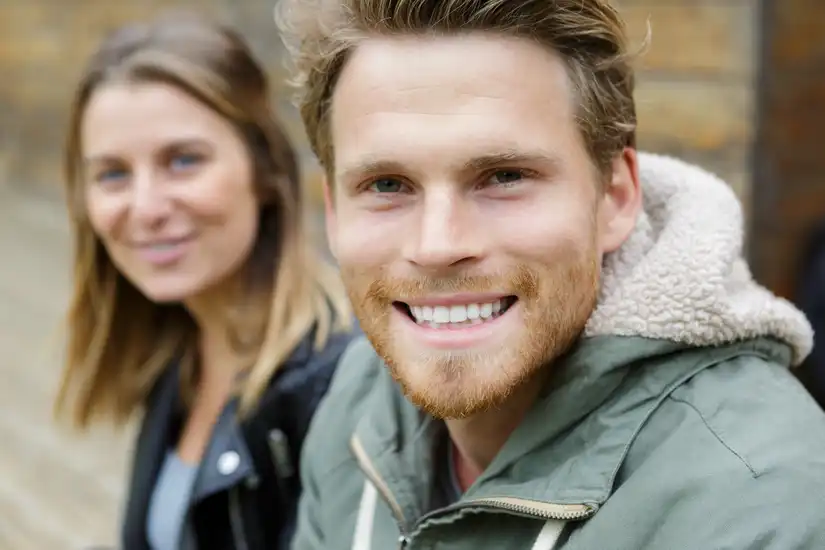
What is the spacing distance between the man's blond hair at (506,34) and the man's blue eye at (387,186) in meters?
0.16

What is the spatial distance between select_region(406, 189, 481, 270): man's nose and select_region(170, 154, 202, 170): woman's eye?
1166 millimetres

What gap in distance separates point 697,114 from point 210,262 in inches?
75.5

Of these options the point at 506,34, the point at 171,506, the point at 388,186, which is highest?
the point at 506,34

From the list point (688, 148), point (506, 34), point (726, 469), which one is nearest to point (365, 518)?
point (726, 469)

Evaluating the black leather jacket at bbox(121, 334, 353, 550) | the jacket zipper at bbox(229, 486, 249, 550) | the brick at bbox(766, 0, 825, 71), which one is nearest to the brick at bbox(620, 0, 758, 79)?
the brick at bbox(766, 0, 825, 71)

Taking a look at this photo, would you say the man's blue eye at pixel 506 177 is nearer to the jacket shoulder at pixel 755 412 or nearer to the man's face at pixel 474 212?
the man's face at pixel 474 212

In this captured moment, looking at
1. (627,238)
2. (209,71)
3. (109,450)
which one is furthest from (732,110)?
(109,450)

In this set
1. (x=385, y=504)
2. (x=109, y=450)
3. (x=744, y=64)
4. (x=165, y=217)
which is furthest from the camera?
(x=109, y=450)

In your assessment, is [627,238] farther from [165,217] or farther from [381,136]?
[165,217]

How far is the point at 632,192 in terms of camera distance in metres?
1.55

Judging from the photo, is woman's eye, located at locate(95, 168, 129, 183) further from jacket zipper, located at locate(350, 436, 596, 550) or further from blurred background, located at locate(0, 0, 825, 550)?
jacket zipper, located at locate(350, 436, 596, 550)

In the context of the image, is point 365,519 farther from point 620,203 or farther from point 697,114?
point 697,114

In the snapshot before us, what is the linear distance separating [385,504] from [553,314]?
485 mm

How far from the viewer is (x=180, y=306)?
2797 mm
